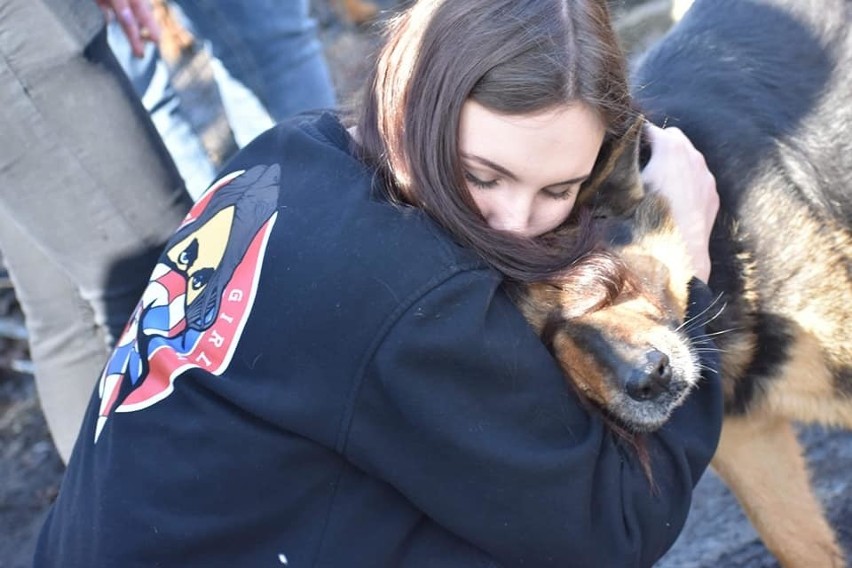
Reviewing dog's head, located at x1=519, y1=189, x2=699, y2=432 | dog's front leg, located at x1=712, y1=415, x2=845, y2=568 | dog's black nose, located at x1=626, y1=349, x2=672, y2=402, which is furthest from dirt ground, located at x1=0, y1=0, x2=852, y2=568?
dog's black nose, located at x1=626, y1=349, x2=672, y2=402

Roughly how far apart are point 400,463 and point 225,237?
1.75ft

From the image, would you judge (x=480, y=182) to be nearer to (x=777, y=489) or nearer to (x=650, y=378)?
(x=650, y=378)

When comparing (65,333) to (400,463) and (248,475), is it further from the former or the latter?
(400,463)

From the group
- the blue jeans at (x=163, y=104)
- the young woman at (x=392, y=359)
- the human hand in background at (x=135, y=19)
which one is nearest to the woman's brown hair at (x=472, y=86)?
the young woman at (x=392, y=359)

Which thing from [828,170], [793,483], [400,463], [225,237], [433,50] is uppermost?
[433,50]

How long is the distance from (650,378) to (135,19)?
67.8 inches

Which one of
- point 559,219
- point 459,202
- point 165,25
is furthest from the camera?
point 165,25

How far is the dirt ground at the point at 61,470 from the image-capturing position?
296cm

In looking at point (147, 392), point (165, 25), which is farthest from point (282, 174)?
Result: point (165, 25)

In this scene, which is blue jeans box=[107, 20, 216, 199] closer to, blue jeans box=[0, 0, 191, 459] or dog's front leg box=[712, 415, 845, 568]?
blue jeans box=[0, 0, 191, 459]

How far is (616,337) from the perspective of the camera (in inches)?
79.7

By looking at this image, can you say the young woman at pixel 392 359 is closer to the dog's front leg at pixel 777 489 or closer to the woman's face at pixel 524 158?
the woman's face at pixel 524 158

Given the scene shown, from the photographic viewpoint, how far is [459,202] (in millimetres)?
1939

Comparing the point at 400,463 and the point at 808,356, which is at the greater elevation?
the point at 400,463
